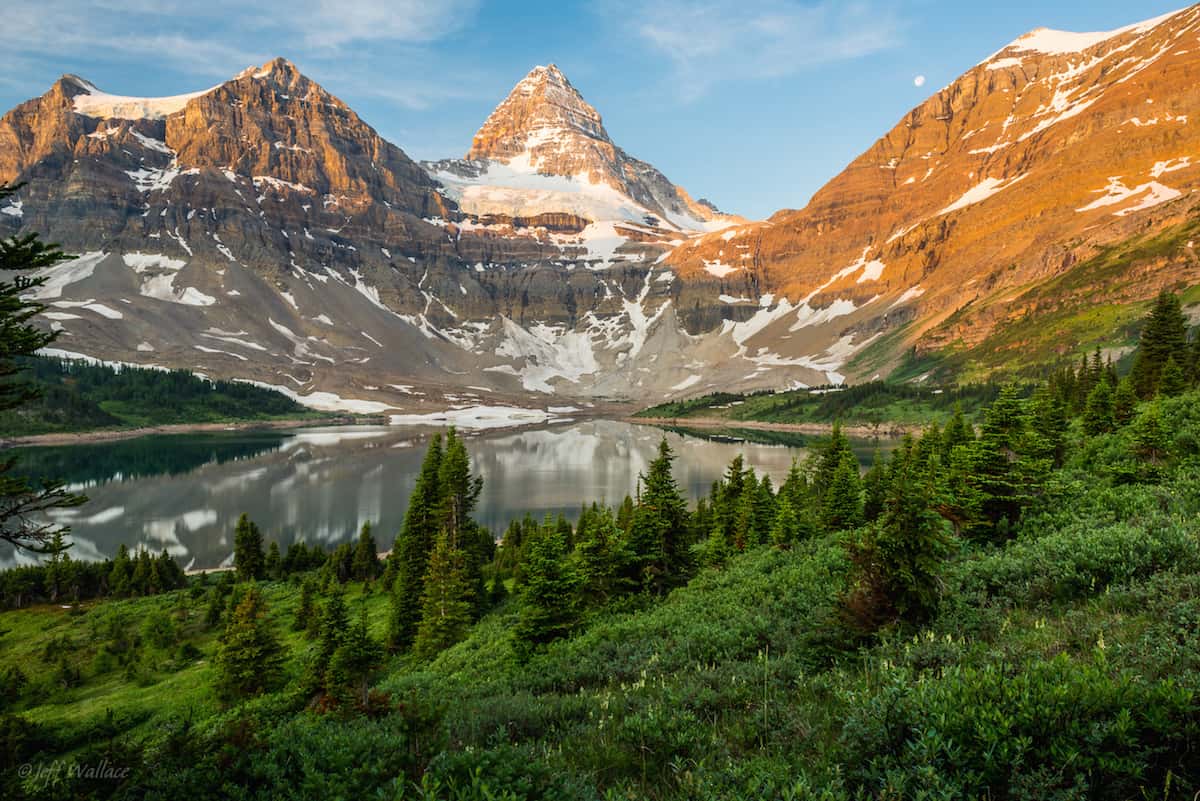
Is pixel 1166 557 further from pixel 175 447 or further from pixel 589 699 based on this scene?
pixel 175 447

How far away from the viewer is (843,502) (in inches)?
1037

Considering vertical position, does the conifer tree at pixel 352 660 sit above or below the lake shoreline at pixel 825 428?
above

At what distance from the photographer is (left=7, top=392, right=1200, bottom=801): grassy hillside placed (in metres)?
4.27

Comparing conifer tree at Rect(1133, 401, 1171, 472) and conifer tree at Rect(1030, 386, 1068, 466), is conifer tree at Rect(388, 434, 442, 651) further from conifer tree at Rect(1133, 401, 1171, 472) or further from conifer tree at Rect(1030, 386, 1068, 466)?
conifer tree at Rect(1030, 386, 1068, 466)

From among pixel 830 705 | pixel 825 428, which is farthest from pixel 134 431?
pixel 830 705

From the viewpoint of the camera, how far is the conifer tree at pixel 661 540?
22094 mm

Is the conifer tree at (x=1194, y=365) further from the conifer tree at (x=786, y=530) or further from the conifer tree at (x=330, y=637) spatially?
the conifer tree at (x=330, y=637)

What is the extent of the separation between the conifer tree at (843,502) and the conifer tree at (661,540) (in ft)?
24.2

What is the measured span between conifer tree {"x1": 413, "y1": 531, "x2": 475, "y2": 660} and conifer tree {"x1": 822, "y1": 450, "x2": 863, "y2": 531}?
1769 cm

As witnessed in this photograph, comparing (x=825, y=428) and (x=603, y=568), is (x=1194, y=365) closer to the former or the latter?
(x=603, y=568)

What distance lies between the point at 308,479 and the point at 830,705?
106m

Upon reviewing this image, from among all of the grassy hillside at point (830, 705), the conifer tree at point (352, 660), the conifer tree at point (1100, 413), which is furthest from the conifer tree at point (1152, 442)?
the conifer tree at point (352, 660)

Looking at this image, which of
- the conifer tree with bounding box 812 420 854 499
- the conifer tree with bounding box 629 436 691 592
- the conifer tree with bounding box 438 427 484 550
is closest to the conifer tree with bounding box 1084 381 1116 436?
the conifer tree with bounding box 812 420 854 499

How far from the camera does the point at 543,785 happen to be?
4.62 meters
